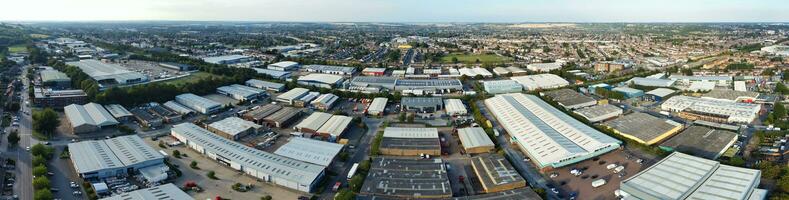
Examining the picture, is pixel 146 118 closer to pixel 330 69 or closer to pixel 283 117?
pixel 283 117

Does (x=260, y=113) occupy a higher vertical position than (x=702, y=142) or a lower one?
higher

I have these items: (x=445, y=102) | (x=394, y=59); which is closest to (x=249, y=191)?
(x=445, y=102)

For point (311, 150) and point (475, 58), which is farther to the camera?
point (475, 58)

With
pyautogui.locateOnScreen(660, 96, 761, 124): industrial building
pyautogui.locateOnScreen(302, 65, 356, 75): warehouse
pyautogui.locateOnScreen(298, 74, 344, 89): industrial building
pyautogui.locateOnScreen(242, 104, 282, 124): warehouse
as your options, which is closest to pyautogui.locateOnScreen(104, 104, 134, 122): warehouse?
pyautogui.locateOnScreen(242, 104, 282, 124): warehouse

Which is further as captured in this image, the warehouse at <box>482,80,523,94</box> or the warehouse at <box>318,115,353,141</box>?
the warehouse at <box>482,80,523,94</box>

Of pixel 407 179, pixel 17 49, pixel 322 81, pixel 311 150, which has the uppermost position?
pixel 17 49

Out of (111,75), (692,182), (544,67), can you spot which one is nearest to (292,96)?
(111,75)

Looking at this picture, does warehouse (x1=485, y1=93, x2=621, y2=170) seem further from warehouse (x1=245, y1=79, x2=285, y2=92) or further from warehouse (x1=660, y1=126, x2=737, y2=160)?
warehouse (x1=245, y1=79, x2=285, y2=92)
